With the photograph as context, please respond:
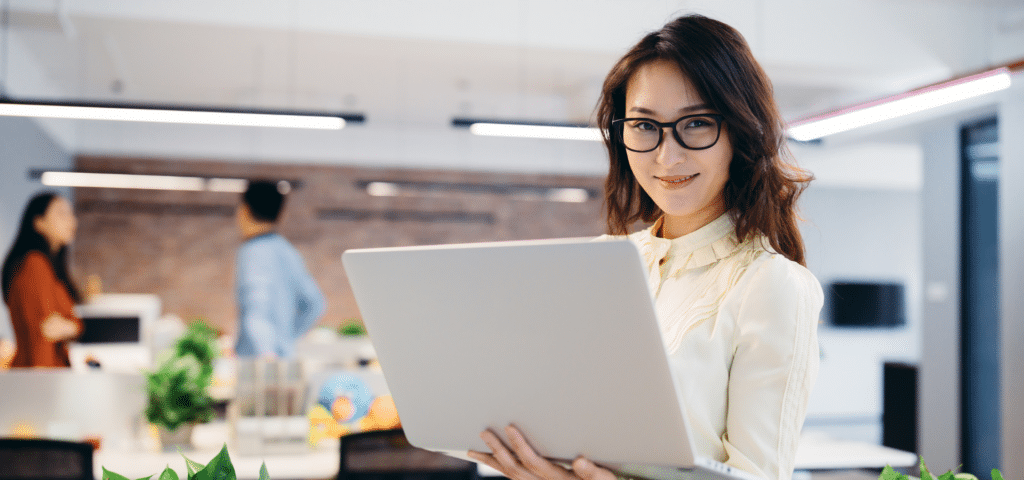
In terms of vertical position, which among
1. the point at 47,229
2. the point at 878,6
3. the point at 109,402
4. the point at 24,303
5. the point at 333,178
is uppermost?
the point at 878,6

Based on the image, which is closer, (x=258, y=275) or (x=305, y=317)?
(x=258, y=275)

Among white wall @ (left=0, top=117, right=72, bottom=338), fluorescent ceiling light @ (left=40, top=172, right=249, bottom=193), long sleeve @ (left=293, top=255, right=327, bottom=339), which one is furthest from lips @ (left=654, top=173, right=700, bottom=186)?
white wall @ (left=0, top=117, right=72, bottom=338)

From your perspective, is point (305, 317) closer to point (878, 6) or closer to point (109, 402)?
point (109, 402)

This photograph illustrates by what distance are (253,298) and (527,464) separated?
3131 mm

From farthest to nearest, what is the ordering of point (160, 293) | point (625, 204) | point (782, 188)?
1. point (160, 293)
2. point (625, 204)
3. point (782, 188)

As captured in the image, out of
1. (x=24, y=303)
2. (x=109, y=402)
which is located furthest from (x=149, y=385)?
(x=24, y=303)

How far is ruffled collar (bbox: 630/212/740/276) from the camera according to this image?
1003 millimetres

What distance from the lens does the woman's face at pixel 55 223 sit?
3.59 m

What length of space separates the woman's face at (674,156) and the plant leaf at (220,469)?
629 mm

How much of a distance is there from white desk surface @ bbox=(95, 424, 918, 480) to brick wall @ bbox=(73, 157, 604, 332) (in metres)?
4.87

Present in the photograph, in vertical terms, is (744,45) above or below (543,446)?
above

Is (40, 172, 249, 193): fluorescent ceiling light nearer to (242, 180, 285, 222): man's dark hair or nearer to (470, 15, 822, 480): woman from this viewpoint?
(242, 180, 285, 222): man's dark hair

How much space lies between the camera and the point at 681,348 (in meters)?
0.90

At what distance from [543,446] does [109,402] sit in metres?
2.64
